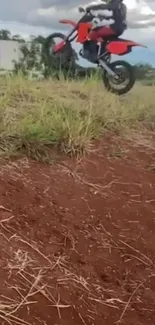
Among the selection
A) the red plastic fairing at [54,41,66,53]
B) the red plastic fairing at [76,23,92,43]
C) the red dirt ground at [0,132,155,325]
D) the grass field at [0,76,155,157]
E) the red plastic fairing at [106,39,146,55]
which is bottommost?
the red dirt ground at [0,132,155,325]

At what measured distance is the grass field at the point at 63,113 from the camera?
452cm

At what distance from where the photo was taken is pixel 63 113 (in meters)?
5.11

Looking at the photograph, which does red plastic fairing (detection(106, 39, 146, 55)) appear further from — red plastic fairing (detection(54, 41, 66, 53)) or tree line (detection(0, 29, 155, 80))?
red plastic fairing (detection(54, 41, 66, 53))

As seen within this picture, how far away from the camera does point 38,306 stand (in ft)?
10.4

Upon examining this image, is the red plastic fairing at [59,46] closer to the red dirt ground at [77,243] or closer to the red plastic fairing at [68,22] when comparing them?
the red plastic fairing at [68,22]

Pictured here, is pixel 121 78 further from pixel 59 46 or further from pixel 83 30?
pixel 59 46

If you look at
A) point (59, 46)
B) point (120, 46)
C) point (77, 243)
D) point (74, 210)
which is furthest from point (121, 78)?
point (77, 243)

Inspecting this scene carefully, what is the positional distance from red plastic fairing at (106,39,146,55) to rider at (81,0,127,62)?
0.09 m

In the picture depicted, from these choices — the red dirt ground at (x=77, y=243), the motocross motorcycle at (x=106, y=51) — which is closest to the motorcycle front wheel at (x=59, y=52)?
the motocross motorcycle at (x=106, y=51)

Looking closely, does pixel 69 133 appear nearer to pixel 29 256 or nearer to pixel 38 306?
pixel 29 256

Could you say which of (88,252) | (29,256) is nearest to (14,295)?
(29,256)

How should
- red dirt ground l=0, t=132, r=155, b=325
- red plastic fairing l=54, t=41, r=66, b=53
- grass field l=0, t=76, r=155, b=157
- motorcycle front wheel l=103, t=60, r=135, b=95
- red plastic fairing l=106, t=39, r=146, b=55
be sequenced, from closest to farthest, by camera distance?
red dirt ground l=0, t=132, r=155, b=325 → grass field l=0, t=76, r=155, b=157 → motorcycle front wheel l=103, t=60, r=135, b=95 → red plastic fairing l=106, t=39, r=146, b=55 → red plastic fairing l=54, t=41, r=66, b=53

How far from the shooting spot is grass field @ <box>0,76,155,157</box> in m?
4.52

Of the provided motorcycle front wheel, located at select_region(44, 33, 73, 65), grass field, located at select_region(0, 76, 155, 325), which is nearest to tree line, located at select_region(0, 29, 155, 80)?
motorcycle front wheel, located at select_region(44, 33, 73, 65)
